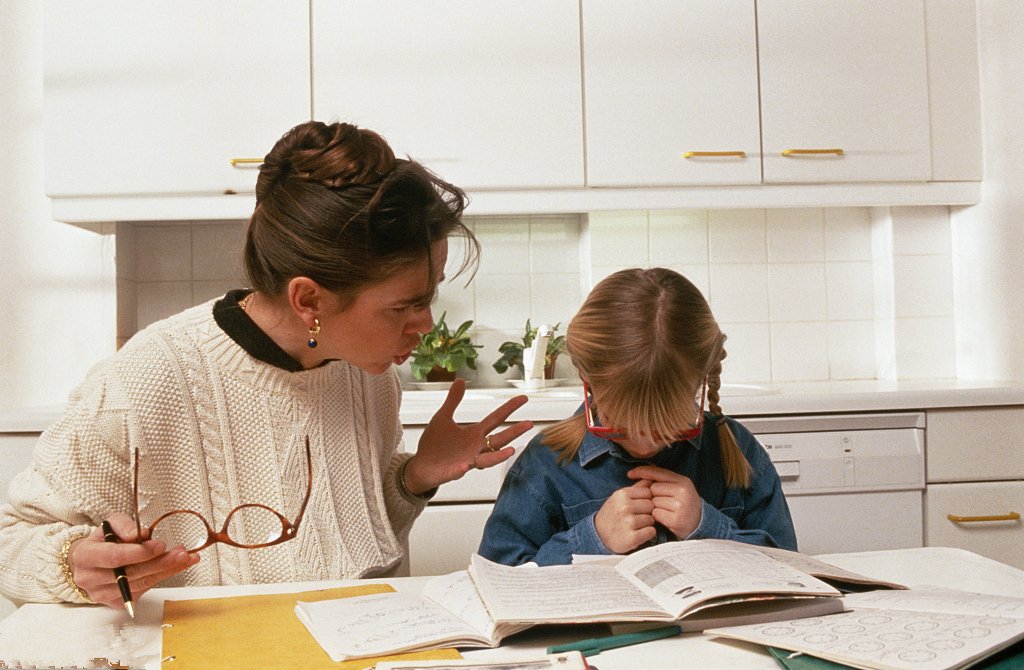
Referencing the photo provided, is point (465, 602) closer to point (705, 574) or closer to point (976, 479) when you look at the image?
point (705, 574)

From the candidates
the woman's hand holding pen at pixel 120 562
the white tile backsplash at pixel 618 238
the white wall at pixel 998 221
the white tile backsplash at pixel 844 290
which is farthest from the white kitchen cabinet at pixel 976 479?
the woman's hand holding pen at pixel 120 562

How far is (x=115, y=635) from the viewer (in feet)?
2.48

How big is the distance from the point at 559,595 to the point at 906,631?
286mm

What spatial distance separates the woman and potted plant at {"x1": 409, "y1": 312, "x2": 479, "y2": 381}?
112 centimetres

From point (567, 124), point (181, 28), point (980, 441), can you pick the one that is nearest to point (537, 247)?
point (567, 124)

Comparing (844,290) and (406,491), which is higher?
(844,290)

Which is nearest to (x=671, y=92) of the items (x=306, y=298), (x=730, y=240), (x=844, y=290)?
(x=730, y=240)

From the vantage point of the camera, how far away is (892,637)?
2.10ft

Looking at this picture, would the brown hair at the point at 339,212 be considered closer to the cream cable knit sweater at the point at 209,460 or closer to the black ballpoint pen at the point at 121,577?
the cream cable knit sweater at the point at 209,460

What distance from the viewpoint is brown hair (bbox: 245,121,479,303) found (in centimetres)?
95

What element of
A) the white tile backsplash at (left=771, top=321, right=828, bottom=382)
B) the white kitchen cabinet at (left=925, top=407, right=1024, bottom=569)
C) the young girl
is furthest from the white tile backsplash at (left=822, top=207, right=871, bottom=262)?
the young girl

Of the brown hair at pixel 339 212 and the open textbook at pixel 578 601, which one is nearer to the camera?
the open textbook at pixel 578 601

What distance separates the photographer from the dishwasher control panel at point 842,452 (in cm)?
192

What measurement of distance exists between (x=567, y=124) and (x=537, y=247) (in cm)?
45
